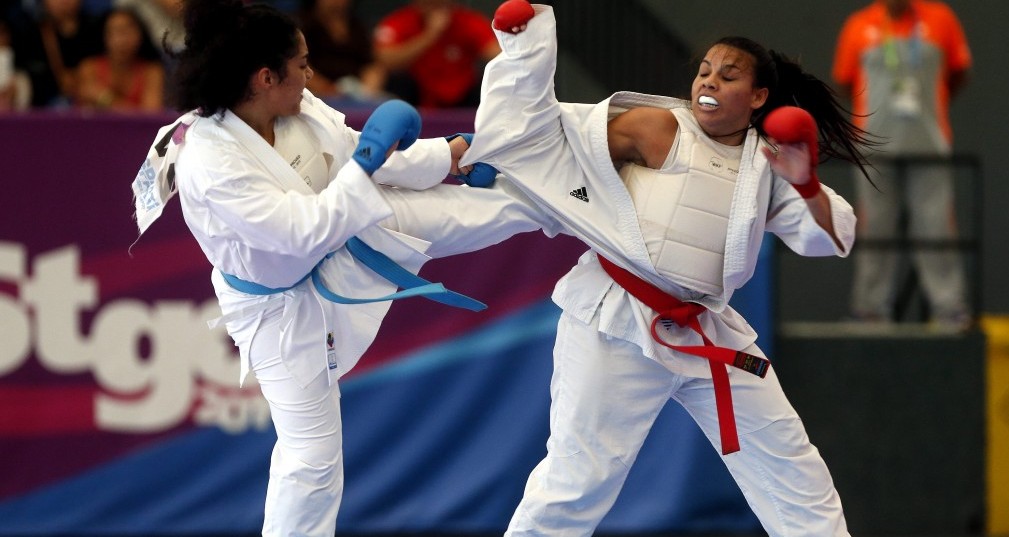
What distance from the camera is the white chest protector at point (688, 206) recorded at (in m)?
3.41

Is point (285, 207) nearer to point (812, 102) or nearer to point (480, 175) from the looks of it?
point (480, 175)

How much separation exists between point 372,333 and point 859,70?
3544 mm

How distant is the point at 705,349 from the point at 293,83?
4.19 ft

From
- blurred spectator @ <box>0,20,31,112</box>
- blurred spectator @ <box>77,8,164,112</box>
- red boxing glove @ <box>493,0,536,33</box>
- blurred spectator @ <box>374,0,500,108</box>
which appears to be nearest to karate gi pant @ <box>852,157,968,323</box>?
blurred spectator @ <box>374,0,500,108</box>

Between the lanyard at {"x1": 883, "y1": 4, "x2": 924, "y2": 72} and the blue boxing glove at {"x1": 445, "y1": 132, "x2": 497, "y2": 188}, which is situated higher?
the blue boxing glove at {"x1": 445, "y1": 132, "x2": 497, "y2": 188}

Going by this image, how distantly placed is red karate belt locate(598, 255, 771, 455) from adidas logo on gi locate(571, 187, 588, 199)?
20 centimetres

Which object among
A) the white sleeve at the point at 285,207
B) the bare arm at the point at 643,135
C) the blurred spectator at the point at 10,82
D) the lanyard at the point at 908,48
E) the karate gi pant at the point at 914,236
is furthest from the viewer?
the lanyard at the point at 908,48

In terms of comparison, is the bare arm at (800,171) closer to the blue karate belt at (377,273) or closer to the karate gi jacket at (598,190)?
the karate gi jacket at (598,190)

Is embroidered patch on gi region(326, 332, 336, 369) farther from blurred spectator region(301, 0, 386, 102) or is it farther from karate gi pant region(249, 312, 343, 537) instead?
blurred spectator region(301, 0, 386, 102)

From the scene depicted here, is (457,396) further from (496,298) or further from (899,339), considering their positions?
(899,339)

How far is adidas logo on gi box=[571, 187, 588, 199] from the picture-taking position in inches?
137

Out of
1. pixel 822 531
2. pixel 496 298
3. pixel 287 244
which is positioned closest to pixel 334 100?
pixel 496 298

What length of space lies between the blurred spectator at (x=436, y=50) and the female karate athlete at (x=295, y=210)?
2658 mm

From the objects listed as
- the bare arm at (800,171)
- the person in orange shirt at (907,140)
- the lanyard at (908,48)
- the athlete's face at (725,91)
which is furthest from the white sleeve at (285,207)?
the lanyard at (908,48)
